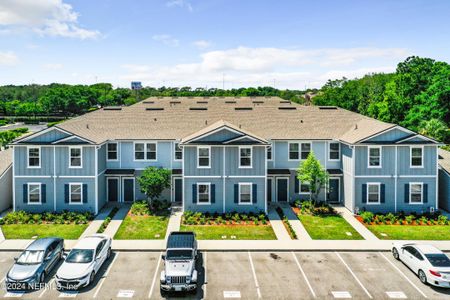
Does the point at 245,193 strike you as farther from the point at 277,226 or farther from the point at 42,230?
the point at 42,230

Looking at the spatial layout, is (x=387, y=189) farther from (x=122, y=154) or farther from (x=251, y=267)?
(x=122, y=154)

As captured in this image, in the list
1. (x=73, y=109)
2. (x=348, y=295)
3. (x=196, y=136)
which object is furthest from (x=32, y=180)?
(x=73, y=109)

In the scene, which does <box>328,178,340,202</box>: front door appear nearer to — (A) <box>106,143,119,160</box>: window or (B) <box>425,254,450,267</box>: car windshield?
(B) <box>425,254,450,267</box>: car windshield

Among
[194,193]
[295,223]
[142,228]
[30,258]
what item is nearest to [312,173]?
[295,223]

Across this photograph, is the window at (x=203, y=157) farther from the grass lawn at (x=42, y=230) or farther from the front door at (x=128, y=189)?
the grass lawn at (x=42, y=230)

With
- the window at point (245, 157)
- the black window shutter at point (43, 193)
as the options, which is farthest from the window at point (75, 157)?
the window at point (245, 157)

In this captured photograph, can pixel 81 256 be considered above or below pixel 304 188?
below
